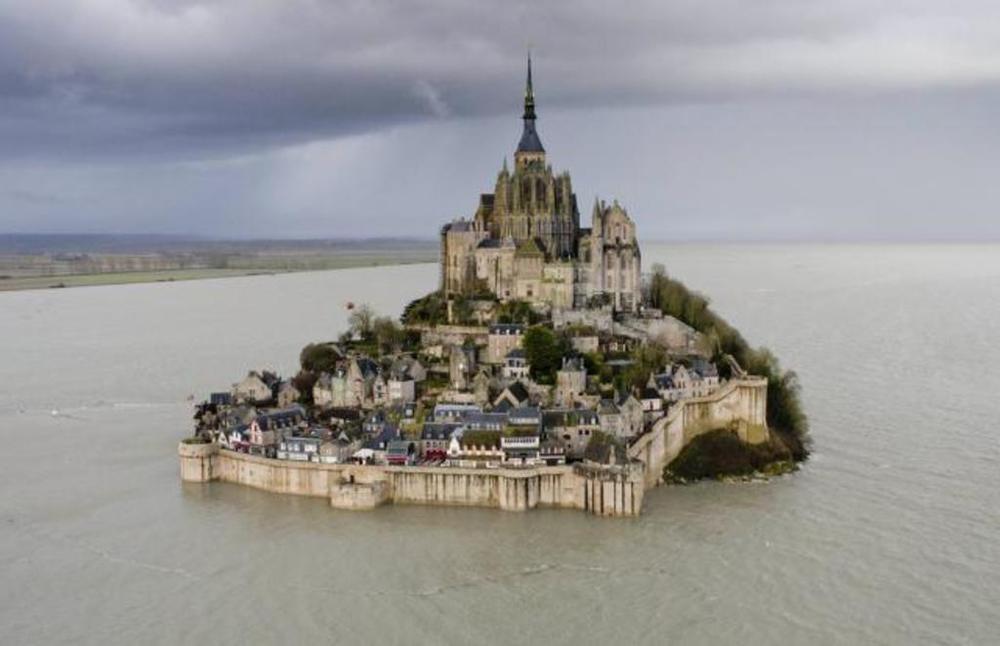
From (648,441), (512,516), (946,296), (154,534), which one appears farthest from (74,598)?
(946,296)

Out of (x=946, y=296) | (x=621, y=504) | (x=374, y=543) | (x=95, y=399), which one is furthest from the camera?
(x=946, y=296)

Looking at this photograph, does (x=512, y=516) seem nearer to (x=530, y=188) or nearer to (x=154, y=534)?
(x=154, y=534)

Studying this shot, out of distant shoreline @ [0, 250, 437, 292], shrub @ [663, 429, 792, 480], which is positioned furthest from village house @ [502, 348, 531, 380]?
distant shoreline @ [0, 250, 437, 292]

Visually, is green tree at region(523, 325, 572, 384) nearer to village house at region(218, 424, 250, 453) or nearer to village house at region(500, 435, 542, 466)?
village house at region(500, 435, 542, 466)

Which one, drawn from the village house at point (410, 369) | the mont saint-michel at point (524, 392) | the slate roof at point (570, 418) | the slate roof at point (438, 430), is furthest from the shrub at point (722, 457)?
the village house at point (410, 369)

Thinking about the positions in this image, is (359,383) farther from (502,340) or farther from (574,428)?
(574,428)

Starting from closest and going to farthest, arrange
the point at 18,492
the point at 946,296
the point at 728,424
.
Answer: the point at 18,492 < the point at 728,424 < the point at 946,296
